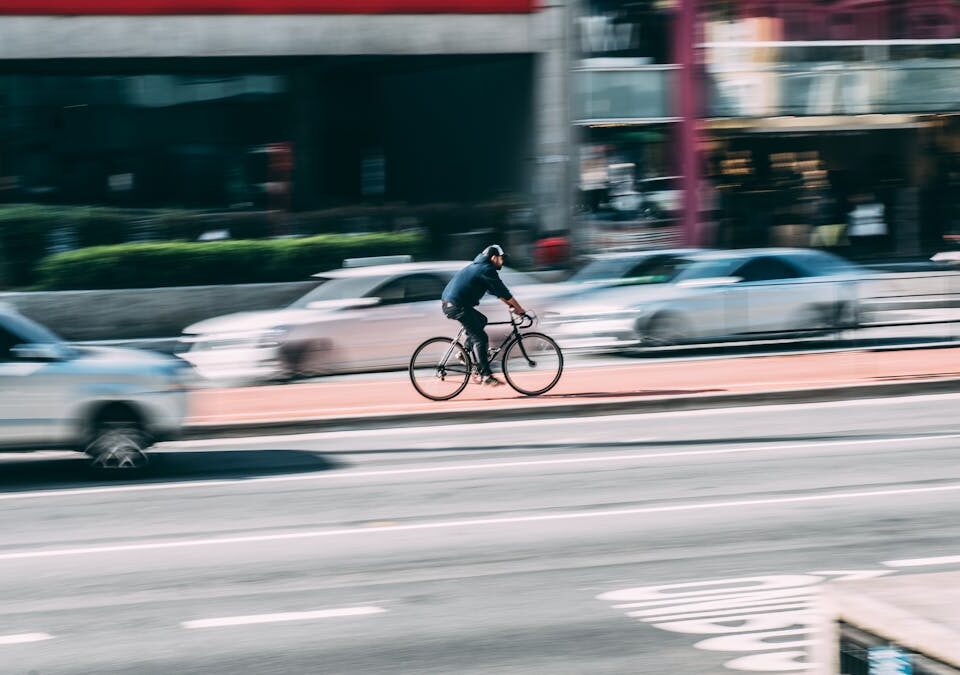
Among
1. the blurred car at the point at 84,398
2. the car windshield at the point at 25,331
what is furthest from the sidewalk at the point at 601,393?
the car windshield at the point at 25,331

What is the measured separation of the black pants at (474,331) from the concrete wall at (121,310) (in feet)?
28.6

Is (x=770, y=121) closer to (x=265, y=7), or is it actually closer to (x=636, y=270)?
(x=636, y=270)

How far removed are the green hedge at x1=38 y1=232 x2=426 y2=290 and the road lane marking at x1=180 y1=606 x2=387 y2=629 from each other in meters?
16.3

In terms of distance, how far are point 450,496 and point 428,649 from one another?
12.4 feet

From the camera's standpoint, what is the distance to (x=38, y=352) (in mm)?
11164

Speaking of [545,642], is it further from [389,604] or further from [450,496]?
[450,496]

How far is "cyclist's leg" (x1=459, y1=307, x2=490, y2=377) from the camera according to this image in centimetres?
1473

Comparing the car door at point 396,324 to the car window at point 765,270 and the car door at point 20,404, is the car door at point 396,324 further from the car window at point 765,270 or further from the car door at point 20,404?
the car door at point 20,404

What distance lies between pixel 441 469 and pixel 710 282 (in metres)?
8.01

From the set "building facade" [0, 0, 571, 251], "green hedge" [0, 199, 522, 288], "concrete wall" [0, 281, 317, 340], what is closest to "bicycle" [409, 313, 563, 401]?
"concrete wall" [0, 281, 317, 340]

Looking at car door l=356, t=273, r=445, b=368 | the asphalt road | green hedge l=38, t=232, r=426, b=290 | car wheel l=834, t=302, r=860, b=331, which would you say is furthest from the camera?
green hedge l=38, t=232, r=426, b=290

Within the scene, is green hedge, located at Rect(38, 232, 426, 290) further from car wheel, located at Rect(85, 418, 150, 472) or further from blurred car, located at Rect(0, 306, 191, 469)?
car wheel, located at Rect(85, 418, 150, 472)

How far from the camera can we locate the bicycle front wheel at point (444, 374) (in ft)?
49.2

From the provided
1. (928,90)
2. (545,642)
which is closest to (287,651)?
(545,642)
